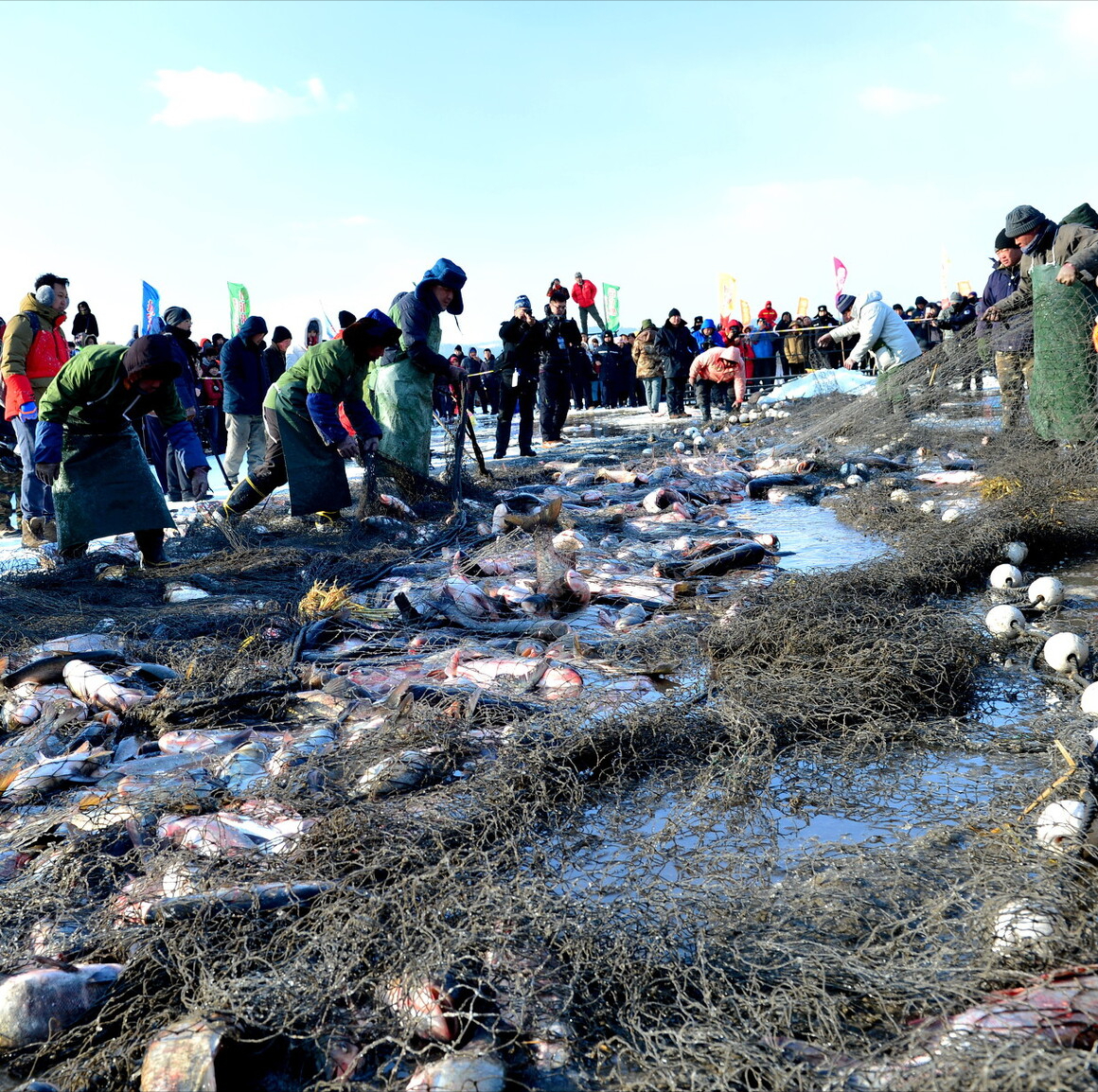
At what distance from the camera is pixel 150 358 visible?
5.95 metres

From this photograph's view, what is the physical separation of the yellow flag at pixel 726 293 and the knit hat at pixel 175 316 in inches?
786

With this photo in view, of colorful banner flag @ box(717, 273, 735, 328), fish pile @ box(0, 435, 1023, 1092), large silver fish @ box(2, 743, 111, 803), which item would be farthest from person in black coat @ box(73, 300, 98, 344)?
colorful banner flag @ box(717, 273, 735, 328)

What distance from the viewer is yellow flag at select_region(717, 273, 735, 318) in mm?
27016

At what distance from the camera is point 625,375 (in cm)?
2355

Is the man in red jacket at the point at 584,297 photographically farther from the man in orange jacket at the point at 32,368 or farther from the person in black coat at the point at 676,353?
the man in orange jacket at the point at 32,368

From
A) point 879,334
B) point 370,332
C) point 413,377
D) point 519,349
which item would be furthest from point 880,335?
point 370,332

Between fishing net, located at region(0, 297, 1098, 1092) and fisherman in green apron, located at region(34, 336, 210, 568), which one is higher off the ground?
fisherman in green apron, located at region(34, 336, 210, 568)

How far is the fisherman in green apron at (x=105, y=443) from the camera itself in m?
6.05

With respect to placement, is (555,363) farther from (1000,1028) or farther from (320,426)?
(1000,1028)

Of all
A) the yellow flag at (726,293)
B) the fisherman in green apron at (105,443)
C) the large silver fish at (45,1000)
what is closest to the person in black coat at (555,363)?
the fisherman in green apron at (105,443)

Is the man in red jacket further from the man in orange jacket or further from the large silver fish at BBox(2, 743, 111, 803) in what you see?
the large silver fish at BBox(2, 743, 111, 803)

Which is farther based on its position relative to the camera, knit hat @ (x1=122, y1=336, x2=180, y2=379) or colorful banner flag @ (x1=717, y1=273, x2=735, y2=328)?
colorful banner flag @ (x1=717, y1=273, x2=735, y2=328)

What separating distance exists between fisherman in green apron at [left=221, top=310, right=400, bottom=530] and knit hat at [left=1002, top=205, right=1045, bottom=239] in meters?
5.17

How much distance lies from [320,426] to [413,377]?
145cm
